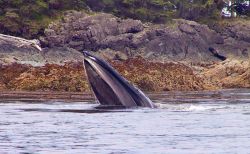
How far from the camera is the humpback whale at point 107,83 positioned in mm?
23547

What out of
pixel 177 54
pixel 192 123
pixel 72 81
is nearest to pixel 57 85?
pixel 72 81

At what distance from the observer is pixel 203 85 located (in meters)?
51.8

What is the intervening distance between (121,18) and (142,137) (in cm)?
7036

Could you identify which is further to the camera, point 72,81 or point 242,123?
point 72,81

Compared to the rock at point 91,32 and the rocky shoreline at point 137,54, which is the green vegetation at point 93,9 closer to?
the rock at point 91,32

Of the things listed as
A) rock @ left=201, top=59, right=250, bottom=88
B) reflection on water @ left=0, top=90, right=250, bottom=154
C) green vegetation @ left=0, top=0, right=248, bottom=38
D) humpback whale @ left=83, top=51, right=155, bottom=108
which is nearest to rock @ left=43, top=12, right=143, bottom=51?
green vegetation @ left=0, top=0, right=248, bottom=38

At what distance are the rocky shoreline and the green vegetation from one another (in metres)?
2.63

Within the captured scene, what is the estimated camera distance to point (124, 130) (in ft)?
62.5

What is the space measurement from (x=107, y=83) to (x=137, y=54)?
186ft

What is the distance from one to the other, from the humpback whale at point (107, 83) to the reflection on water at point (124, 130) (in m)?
0.36

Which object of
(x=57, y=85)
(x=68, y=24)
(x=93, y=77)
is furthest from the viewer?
(x=68, y=24)

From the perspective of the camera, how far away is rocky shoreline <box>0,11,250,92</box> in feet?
161

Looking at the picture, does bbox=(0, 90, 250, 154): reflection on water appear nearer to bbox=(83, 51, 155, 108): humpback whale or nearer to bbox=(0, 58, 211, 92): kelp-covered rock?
bbox=(83, 51, 155, 108): humpback whale

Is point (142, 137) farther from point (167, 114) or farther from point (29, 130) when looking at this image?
point (167, 114)
